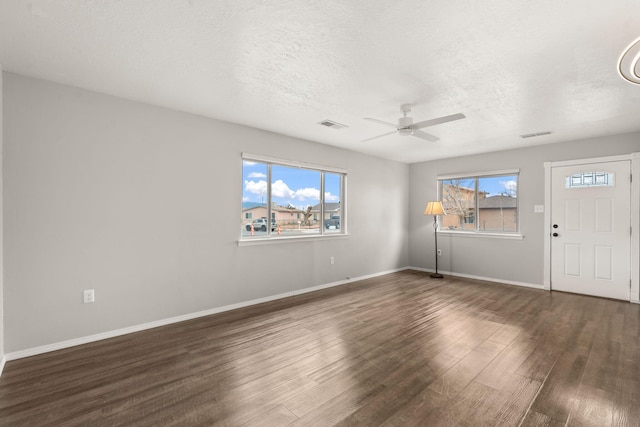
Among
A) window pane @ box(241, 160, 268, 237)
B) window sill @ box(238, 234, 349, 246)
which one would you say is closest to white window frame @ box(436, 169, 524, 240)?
window sill @ box(238, 234, 349, 246)

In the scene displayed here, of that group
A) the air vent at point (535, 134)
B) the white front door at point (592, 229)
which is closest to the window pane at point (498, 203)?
the white front door at point (592, 229)

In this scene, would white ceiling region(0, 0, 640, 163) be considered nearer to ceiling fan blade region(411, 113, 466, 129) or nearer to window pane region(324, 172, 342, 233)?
ceiling fan blade region(411, 113, 466, 129)

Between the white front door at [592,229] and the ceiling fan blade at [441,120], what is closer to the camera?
the ceiling fan blade at [441,120]

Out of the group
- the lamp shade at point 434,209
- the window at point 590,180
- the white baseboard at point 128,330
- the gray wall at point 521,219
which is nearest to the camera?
the white baseboard at point 128,330

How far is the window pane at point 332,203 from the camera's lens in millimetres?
5285

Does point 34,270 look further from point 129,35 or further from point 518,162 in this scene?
point 518,162

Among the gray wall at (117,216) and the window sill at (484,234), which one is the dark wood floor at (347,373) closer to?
the gray wall at (117,216)

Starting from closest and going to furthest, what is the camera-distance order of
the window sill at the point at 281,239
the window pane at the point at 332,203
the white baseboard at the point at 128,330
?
the white baseboard at the point at 128,330 → the window sill at the point at 281,239 → the window pane at the point at 332,203

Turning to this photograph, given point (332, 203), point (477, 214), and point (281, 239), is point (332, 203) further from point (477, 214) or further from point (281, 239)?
point (477, 214)

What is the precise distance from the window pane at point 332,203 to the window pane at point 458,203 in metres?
2.52

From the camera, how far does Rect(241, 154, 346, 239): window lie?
167 inches

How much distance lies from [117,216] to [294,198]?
2.46 meters

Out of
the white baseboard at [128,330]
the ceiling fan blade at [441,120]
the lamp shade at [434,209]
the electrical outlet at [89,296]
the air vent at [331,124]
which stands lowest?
the white baseboard at [128,330]

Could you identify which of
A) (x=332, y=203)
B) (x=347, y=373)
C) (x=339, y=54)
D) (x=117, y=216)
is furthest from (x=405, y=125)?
(x=117, y=216)
